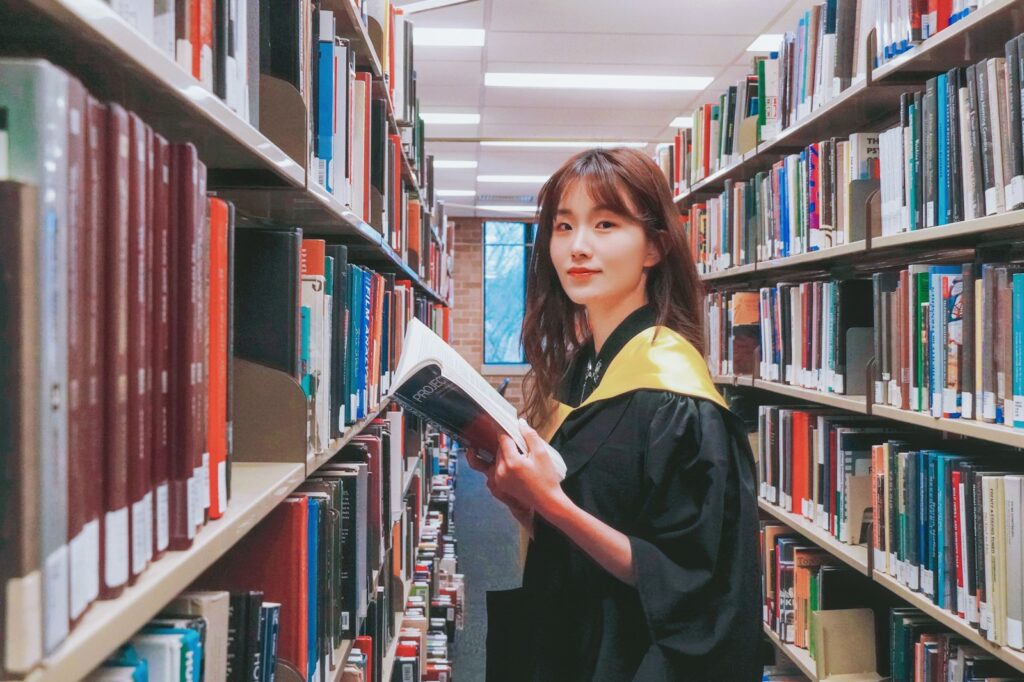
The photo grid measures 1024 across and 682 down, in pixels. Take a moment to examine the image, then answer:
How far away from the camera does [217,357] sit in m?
0.75

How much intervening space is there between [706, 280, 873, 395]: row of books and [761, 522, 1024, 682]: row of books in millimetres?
537

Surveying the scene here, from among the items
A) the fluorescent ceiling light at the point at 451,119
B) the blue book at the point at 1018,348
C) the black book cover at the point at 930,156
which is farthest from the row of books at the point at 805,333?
the fluorescent ceiling light at the point at 451,119

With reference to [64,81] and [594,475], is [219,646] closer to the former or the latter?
[64,81]

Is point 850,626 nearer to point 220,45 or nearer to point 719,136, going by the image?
point 719,136

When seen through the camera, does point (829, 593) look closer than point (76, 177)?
No

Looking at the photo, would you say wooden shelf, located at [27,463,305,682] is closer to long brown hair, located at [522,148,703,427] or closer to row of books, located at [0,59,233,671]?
row of books, located at [0,59,233,671]

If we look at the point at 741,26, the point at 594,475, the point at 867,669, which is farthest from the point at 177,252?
the point at 741,26

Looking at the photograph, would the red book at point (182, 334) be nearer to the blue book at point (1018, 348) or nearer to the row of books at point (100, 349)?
the row of books at point (100, 349)

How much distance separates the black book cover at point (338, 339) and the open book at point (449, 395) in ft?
0.68

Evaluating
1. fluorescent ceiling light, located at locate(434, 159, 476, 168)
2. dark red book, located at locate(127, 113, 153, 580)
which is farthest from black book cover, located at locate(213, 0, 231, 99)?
fluorescent ceiling light, located at locate(434, 159, 476, 168)

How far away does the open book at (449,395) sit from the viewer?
1114mm

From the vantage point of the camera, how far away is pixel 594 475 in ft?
4.43

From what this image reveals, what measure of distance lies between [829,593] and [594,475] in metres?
1.44

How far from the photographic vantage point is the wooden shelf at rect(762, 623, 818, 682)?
242 centimetres
